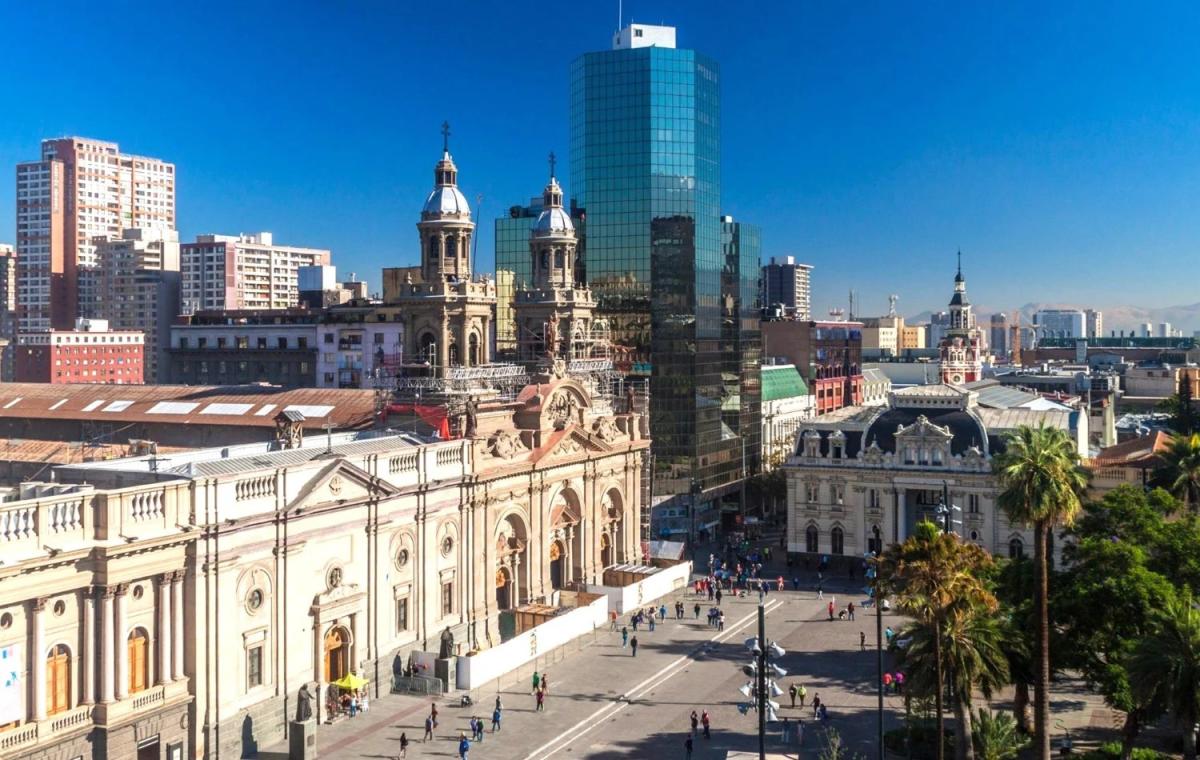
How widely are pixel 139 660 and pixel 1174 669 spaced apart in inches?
1441

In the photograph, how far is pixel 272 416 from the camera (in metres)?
79.2

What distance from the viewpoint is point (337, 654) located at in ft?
181

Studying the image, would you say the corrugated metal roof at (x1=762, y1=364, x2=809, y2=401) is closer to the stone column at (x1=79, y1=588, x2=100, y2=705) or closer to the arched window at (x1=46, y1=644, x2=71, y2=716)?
the stone column at (x1=79, y1=588, x2=100, y2=705)

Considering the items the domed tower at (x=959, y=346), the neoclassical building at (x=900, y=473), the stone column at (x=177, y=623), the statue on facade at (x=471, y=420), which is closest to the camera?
the stone column at (x=177, y=623)

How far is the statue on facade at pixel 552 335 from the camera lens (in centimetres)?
8489

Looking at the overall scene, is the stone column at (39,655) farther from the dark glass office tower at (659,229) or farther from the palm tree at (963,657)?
the dark glass office tower at (659,229)

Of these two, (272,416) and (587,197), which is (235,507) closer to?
(272,416)

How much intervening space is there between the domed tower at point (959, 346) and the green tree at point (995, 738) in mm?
102593

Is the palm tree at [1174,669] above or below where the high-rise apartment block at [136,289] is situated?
below

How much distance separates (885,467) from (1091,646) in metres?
39.2

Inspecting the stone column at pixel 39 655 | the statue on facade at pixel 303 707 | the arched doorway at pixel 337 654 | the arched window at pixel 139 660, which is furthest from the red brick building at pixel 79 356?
the stone column at pixel 39 655

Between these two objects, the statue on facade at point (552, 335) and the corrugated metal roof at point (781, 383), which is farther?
the corrugated metal roof at point (781, 383)

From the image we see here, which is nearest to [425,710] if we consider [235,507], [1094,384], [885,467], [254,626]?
[254,626]

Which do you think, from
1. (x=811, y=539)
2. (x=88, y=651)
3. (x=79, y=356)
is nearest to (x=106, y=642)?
(x=88, y=651)
